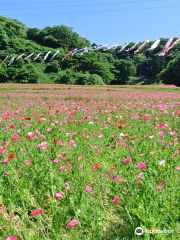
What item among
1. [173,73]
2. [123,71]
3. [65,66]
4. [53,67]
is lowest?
[173,73]

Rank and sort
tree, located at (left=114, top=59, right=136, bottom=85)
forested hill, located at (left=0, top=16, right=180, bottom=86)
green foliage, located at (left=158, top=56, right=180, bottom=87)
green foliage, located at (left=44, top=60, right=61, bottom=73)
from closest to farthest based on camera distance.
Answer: forested hill, located at (left=0, top=16, right=180, bottom=86)
green foliage, located at (left=44, top=60, right=61, bottom=73)
green foliage, located at (left=158, top=56, right=180, bottom=87)
tree, located at (left=114, top=59, right=136, bottom=85)

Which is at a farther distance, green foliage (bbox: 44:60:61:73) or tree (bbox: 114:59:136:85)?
tree (bbox: 114:59:136:85)

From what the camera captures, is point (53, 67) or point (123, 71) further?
point (123, 71)

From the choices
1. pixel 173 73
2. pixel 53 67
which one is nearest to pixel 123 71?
pixel 173 73

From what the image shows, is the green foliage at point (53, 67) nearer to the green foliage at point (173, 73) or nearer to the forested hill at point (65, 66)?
the forested hill at point (65, 66)

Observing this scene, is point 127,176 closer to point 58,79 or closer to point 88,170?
point 88,170

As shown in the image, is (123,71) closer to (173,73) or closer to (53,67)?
(173,73)

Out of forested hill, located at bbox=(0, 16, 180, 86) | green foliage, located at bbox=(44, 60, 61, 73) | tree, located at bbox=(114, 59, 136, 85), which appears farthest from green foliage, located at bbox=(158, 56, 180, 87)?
green foliage, located at bbox=(44, 60, 61, 73)

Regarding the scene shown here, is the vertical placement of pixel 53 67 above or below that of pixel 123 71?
below

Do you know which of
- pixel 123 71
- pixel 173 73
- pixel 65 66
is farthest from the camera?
pixel 123 71

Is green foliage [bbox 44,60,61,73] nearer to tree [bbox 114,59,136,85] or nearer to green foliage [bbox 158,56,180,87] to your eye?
tree [bbox 114,59,136,85]

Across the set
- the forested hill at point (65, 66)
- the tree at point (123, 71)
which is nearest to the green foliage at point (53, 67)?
the forested hill at point (65, 66)

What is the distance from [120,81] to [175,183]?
62217 mm

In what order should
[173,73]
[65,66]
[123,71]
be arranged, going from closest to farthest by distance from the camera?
1. [65,66]
2. [173,73]
3. [123,71]
